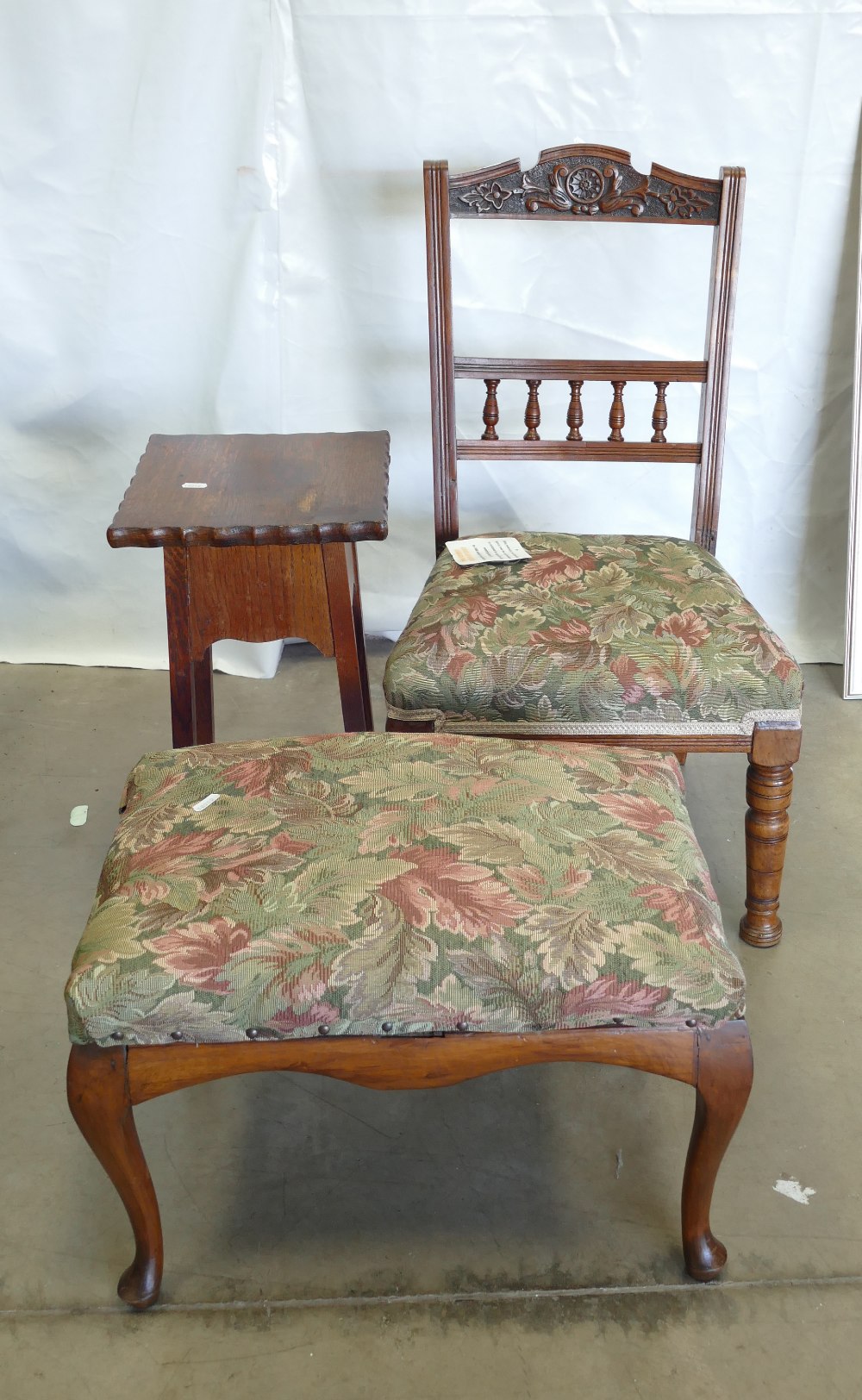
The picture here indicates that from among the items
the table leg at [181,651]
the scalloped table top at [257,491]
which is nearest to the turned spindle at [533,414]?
the scalloped table top at [257,491]

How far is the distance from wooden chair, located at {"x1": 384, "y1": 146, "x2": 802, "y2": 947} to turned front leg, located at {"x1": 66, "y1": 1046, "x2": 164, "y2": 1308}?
635mm

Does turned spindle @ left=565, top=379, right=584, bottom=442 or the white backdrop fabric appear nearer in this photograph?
turned spindle @ left=565, top=379, right=584, bottom=442

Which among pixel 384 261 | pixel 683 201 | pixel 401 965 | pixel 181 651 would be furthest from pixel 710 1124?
pixel 384 261

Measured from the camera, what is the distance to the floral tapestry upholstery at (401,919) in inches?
42.1

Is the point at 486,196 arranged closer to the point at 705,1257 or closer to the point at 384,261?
the point at 384,261

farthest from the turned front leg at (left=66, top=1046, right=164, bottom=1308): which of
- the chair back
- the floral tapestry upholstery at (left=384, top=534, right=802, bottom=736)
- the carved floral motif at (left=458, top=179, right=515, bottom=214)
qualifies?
the carved floral motif at (left=458, top=179, right=515, bottom=214)

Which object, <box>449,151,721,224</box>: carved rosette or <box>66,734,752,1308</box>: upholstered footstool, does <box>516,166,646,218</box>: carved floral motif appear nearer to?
<box>449,151,721,224</box>: carved rosette

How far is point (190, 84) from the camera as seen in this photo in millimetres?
2148

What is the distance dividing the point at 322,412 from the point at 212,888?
1502mm

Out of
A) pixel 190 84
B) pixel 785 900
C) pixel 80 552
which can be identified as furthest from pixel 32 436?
pixel 785 900

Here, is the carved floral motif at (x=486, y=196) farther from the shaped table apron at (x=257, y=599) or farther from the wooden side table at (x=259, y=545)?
the shaped table apron at (x=257, y=599)

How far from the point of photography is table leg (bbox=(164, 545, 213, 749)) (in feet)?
5.41

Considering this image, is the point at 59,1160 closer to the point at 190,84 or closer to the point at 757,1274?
the point at 757,1274

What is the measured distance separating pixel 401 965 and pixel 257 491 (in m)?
0.83
